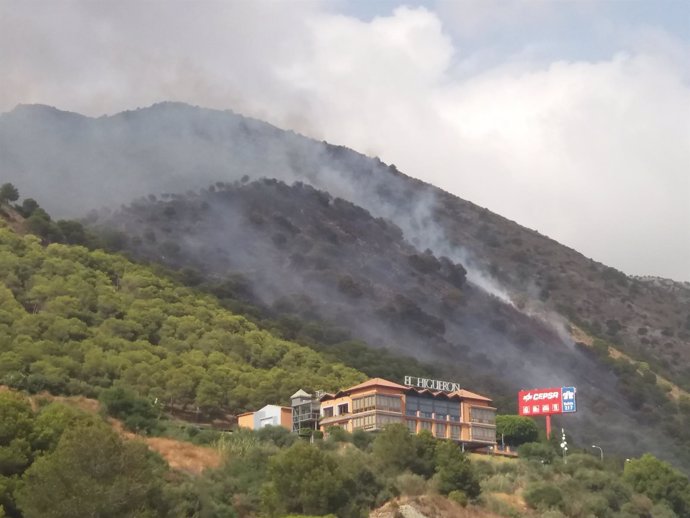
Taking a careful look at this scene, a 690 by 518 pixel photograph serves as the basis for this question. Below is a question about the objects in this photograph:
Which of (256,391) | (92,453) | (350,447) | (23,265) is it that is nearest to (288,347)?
(256,391)

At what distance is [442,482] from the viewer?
65.3 m

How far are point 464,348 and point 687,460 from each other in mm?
48702

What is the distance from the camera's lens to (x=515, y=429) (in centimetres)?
10875

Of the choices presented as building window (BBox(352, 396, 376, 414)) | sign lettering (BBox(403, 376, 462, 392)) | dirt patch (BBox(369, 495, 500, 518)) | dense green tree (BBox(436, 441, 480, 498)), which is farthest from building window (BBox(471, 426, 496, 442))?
dirt patch (BBox(369, 495, 500, 518))

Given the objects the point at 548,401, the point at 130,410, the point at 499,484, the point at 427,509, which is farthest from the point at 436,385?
the point at 427,509

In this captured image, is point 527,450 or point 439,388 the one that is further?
point 439,388

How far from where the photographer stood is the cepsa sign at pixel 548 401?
330 ft

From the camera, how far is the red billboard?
101938 mm

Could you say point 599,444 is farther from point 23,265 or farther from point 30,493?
point 30,493

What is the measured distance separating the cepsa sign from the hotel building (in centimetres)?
475

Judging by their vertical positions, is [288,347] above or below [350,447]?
above

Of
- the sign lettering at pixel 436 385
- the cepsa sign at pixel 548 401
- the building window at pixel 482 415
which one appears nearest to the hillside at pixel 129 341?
the sign lettering at pixel 436 385

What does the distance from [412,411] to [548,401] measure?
16.5m

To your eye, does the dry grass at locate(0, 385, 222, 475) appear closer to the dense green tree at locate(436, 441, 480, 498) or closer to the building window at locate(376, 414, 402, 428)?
the dense green tree at locate(436, 441, 480, 498)
